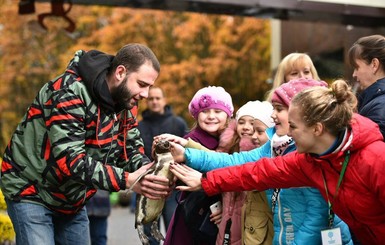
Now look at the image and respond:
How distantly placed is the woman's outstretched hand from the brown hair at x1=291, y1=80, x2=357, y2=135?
901 mm

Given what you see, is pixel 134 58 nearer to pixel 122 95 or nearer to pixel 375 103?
pixel 122 95

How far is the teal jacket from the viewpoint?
4352 millimetres

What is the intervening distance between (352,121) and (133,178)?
1.37 m

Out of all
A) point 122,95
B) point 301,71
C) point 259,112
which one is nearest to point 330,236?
point 259,112

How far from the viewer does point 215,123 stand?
562 cm

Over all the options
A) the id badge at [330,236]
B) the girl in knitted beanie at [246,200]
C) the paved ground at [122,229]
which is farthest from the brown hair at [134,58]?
the paved ground at [122,229]

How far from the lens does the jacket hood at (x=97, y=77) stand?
14.6 ft

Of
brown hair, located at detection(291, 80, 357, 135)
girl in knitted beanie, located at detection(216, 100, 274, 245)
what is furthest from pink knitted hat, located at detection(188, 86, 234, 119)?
brown hair, located at detection(291, 80, 357, 135)

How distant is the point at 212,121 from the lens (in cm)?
561

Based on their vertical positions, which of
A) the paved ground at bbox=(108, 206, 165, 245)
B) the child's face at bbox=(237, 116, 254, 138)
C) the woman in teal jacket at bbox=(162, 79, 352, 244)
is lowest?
the paved ground at bbox=(108, 206, 165, 245)

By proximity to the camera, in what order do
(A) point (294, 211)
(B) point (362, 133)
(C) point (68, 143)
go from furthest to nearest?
(A) point (294, 211)
(C) point (68, 143)
(B) point (362, 133)

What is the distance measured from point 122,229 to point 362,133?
30.9 ft

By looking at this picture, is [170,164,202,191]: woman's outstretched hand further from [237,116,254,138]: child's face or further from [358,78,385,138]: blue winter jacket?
[358,78,385,138]: blue winter jacket

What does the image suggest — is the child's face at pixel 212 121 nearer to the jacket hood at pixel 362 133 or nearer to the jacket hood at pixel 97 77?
the jacket hood at pixel 97 77
